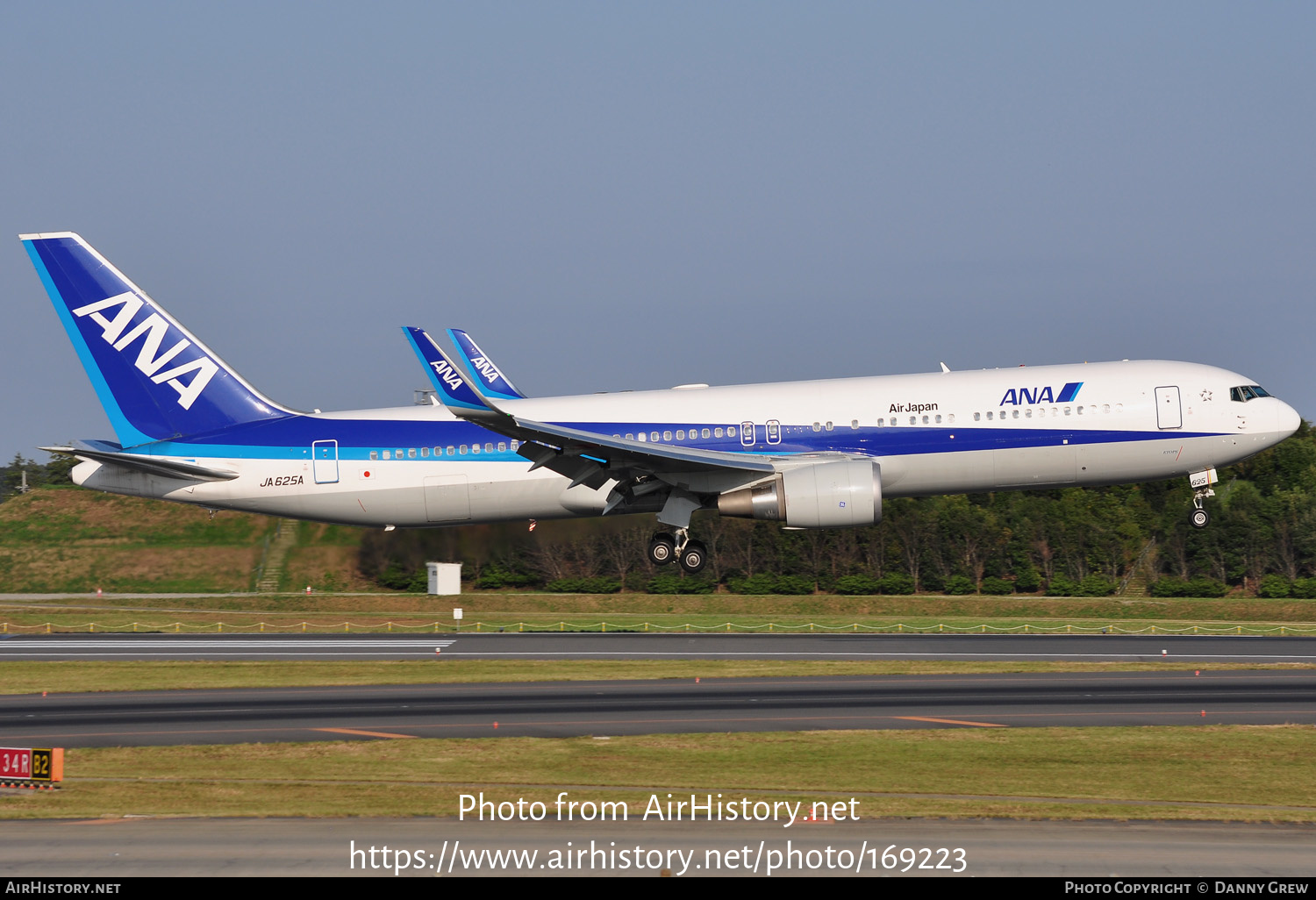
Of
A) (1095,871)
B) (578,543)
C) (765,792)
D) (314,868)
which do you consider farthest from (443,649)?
(1095,871)

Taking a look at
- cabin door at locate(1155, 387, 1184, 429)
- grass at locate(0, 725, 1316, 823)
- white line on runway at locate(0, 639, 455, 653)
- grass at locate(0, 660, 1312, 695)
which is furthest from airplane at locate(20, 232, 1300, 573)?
grass at locate(0, 725, 1316, 823)

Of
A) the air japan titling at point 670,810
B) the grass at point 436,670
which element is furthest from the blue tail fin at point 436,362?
the air japan titling at point 670,810

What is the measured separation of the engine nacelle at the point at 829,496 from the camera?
111 ft

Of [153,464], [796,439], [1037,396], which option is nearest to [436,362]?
[153,464]

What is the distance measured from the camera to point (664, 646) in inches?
1722

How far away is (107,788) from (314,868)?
302 inches

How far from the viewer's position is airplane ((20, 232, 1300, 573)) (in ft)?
116

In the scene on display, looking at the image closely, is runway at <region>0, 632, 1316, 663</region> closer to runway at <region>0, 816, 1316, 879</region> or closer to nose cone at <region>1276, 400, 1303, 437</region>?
nose cone at <region>1276, 400, 1303, 437</region>

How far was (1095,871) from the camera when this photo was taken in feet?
A: 57.7

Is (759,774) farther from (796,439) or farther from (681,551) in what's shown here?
(796,439)

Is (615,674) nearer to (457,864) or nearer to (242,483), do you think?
(242,483)

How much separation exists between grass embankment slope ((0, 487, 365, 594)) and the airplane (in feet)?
55.2

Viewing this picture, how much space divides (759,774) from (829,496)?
37.2ft

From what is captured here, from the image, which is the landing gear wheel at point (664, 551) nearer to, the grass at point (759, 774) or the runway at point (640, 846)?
the grass at point (759, 774)
